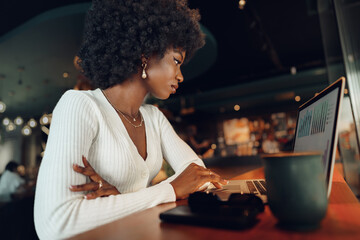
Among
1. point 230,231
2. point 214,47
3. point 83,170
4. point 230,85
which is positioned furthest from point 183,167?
point 230,85

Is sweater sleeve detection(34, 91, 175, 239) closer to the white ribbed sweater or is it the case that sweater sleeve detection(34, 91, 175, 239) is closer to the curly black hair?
the white ribbed sweater

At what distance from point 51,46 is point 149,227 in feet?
16.5

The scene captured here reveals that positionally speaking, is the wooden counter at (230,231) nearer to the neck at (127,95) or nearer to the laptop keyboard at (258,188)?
the laptop keyboard at (258,188)

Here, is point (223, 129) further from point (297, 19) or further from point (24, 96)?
point (24, 96)

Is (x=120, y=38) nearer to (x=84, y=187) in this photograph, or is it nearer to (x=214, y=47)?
(x=84, y=187)

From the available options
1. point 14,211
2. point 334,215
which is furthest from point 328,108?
point 14,211

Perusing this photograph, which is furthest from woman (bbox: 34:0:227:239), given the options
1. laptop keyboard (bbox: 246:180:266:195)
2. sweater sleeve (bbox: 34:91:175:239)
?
laptop keyboard (bbox: 246:180:266:195)

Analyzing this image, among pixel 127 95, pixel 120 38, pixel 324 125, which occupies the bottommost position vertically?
pixel 324 125

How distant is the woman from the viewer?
2.29 ft

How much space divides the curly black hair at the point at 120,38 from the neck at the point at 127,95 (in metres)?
0.04

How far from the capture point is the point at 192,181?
88cm

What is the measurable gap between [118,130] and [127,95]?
279mm

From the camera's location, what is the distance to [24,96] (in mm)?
7508

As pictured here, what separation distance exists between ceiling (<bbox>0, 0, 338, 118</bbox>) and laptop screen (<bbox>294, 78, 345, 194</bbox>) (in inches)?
136
